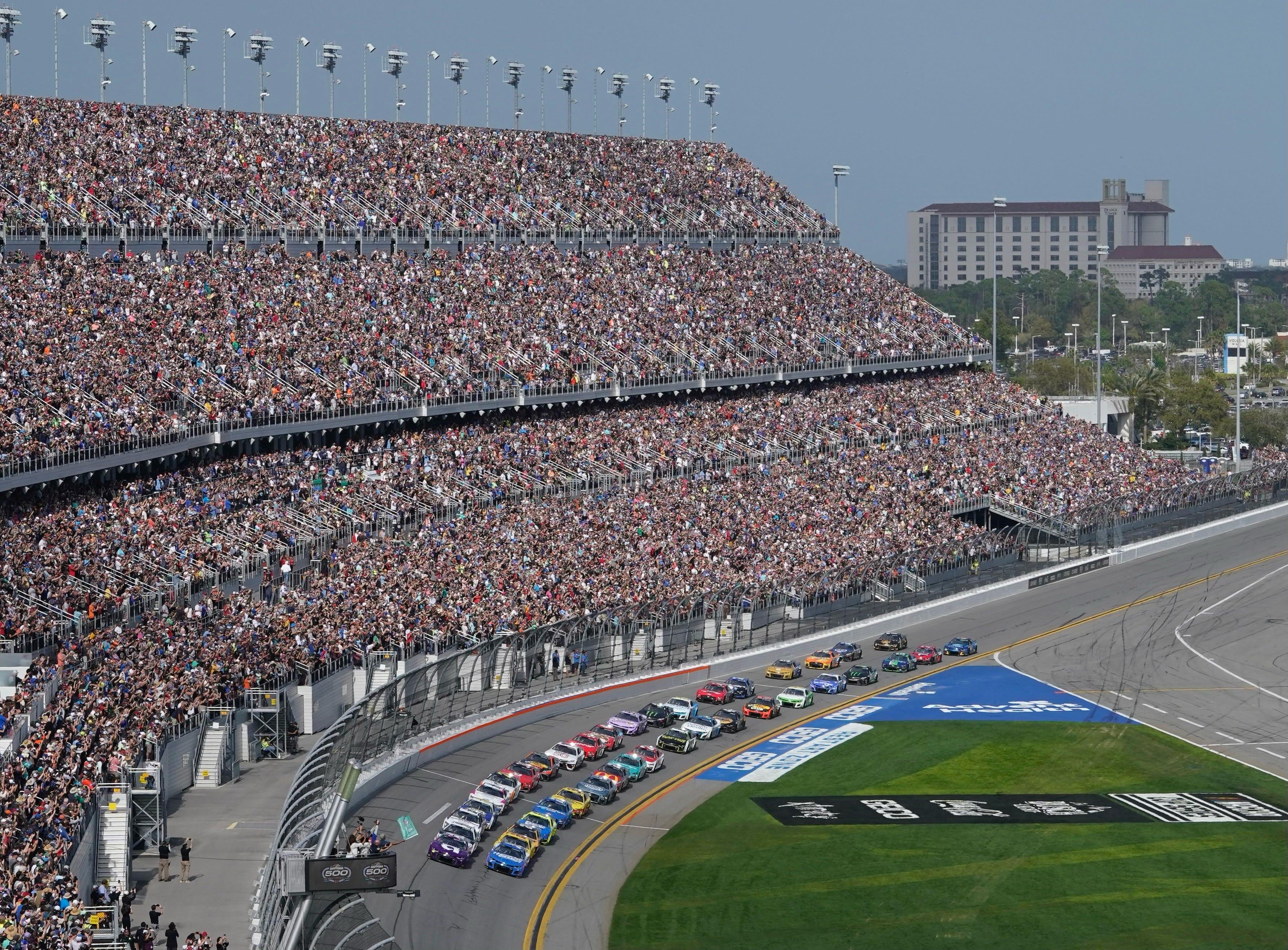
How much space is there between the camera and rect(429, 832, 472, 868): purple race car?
169 ft

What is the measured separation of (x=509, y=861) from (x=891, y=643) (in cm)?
3317

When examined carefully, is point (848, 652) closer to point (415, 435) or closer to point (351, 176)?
point (415, 435)

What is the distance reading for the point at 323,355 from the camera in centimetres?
8519

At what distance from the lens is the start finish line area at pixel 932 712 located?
217ft

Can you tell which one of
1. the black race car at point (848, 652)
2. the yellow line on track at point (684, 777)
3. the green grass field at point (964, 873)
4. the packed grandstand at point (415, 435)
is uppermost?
the packed grandstand at point (415, 435)

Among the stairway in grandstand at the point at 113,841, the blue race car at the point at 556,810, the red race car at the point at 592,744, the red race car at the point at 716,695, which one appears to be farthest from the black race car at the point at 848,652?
the stairway in grandstand at the point at 113,841

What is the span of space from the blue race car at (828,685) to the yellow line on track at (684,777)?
87 centimetres

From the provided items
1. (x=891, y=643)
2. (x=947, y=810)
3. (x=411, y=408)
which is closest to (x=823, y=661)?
(x=891, y=643)

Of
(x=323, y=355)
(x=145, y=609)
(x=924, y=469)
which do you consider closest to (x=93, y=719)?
(x=145, y=609)

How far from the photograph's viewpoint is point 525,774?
6000 centimetres

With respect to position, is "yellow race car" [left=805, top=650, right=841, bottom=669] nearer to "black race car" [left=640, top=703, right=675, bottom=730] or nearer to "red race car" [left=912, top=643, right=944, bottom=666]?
"red race car" [left=912, top=643, right=944, bottom=666]

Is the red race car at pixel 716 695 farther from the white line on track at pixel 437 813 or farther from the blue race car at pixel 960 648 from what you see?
the white line on track at pixel 437 813

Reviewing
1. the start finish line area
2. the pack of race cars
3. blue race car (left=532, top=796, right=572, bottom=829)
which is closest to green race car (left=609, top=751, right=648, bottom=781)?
the pack of race cars

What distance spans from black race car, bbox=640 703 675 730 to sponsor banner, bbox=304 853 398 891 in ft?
86.1
